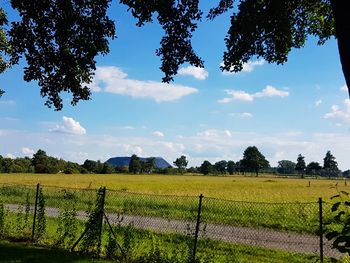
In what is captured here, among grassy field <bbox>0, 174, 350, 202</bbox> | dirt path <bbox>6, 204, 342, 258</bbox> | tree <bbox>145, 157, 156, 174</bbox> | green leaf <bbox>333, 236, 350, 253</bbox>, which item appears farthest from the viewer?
tree <bbox>145, 157, 156, 174</bbox>

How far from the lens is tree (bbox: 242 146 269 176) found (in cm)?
18100

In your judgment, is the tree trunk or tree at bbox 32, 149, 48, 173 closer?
the tree trunk

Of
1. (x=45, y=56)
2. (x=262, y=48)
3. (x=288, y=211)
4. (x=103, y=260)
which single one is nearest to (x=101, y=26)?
(x=45, y=56)

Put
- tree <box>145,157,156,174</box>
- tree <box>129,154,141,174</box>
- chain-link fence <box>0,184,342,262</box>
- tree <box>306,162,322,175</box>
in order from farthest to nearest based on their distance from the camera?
tree <box>306,162,322,175</box>
tree <box>145,157,156,174</box>
tree <box>129,154,141,174</box>
chain-link fence <box>0,184,342,262</box>

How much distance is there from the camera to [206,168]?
601 ft

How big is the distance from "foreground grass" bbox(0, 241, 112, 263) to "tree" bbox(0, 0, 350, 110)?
4044 mm

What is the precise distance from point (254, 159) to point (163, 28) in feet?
572

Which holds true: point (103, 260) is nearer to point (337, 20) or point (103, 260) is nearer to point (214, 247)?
point (214, 247)

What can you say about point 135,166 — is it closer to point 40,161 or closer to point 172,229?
point 40,161

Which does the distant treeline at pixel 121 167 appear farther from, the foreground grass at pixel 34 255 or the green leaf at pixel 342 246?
the green leaf at pixel 342 246

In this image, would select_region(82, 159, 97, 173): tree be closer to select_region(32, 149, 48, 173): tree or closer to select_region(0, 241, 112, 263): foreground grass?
select_region(32, 149, 48, 173): tree

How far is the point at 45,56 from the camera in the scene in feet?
36.0

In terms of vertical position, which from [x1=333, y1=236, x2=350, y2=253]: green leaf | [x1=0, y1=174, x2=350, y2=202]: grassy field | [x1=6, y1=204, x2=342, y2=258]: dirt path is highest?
[x1=333, y1=236, x2=350, y2=253]: green leaf

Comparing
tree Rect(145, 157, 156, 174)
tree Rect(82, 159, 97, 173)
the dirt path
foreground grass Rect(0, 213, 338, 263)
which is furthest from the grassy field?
tree Rect(145, 157, 156, 174)
